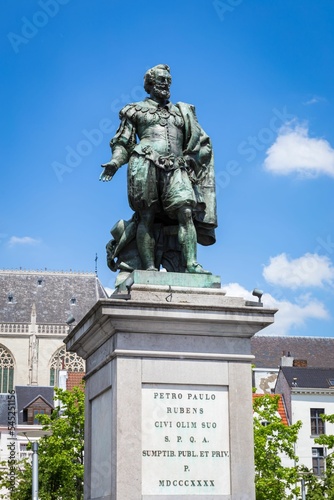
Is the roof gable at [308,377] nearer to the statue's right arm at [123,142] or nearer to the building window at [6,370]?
the building window at [6,370]

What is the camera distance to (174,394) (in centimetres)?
835

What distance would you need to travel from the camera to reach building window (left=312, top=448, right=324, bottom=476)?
48878 millimetres

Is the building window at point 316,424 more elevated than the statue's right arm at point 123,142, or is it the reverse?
the statue's right arm at point 123,142

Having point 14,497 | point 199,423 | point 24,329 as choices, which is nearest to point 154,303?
point 199,423

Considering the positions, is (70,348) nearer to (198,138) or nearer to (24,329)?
(198,138)

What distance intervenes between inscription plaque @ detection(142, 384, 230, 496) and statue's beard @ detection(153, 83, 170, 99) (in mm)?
3405

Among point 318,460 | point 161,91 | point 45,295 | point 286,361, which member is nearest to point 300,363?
point 286,361

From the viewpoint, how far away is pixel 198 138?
31.9 feet

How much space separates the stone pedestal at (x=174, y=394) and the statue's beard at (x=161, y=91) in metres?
2.42

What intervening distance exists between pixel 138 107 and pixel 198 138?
77cm

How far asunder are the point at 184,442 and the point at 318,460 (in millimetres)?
43403

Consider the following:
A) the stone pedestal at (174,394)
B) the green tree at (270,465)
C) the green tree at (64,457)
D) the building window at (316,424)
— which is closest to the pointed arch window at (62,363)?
the building window at (316,424)

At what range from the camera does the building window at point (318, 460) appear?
160 ft

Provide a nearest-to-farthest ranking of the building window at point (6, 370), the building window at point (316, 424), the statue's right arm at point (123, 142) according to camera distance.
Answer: the statue's right arm at point (123, 142), the building window at point (316, 424), the building window at point (6, 370)
